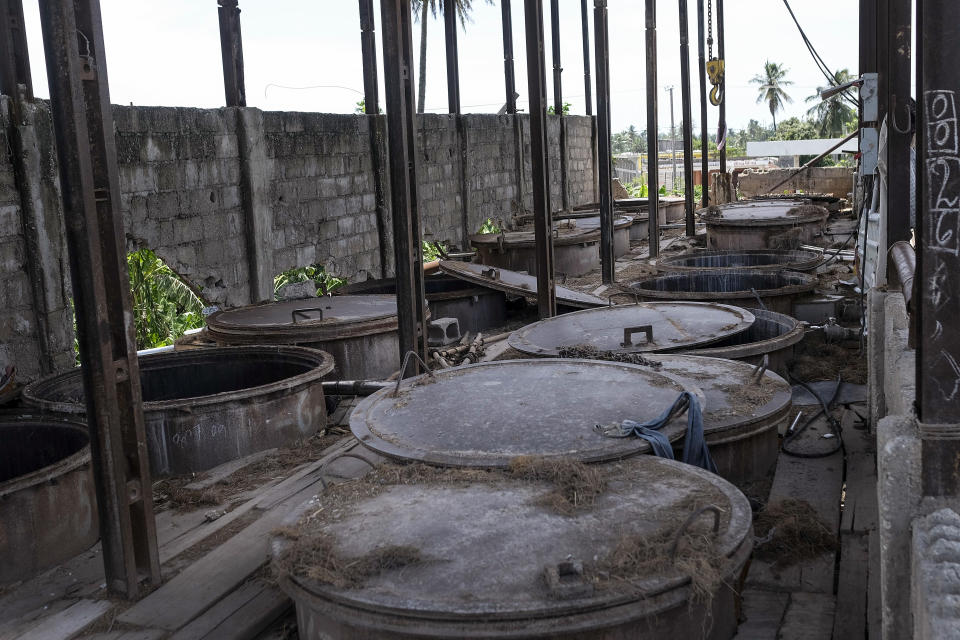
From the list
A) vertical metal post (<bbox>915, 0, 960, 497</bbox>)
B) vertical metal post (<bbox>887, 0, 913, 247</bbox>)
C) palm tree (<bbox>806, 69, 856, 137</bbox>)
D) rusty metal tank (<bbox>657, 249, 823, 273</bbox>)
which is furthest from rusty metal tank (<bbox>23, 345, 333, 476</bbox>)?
palm tree (<bbox>806, 69, 856, 137</bbox>)

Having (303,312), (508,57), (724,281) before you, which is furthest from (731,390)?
(508,57)

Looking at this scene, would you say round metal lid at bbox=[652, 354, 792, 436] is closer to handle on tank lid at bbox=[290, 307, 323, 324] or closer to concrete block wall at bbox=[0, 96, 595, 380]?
concrete block wall at bbox=[0, 96, 595, 380]

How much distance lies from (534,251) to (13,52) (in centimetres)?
782

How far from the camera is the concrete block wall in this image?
754 cm

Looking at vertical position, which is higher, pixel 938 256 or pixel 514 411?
pixel 938 256

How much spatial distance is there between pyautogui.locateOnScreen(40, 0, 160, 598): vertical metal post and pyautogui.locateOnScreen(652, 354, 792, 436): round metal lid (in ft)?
9.69

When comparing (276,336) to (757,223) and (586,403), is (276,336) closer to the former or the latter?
(586,403)

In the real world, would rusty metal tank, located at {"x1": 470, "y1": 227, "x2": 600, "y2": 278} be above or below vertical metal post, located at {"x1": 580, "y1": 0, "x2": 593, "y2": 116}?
below

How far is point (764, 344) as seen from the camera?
6.99 metres

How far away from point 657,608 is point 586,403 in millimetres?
2032

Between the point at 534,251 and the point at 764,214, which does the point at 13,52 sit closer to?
the point at 534,251

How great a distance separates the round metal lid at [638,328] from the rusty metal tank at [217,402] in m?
1.78

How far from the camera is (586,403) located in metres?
5.11

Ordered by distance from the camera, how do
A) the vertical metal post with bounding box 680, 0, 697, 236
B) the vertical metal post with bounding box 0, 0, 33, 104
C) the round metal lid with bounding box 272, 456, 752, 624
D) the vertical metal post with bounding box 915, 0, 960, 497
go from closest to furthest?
the vertical metal post with bounding box 915, 0, 960, 497 → the round metal lid with bounding box 272, 456, 752, 624 → the vertical metal post with bounding box 0, 0, 33, 104 → the vertical metal post with bounding box 680, 0, 697, 236
